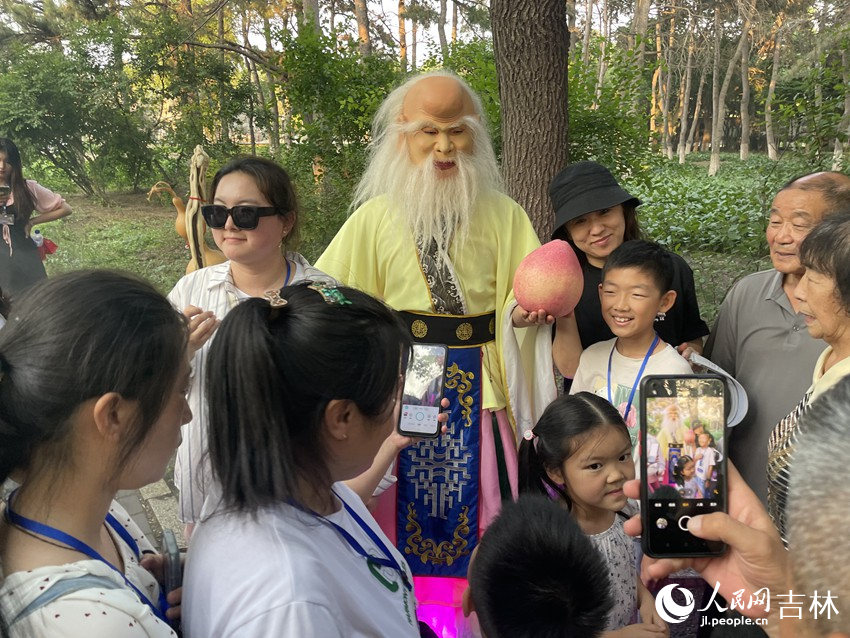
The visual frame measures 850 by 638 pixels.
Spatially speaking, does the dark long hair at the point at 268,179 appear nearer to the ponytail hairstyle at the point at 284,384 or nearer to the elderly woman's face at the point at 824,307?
the ponytail hairstyle at the point at 284,384

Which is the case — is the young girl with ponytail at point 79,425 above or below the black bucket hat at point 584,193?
below

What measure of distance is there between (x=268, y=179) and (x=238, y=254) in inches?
12.2

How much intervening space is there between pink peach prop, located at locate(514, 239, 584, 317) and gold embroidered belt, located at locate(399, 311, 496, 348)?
34cm

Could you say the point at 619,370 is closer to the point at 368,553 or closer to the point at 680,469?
the point at 680,469

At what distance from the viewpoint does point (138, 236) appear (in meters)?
7.69

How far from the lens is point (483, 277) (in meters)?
2.66

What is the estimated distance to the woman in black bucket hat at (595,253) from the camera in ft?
8.45

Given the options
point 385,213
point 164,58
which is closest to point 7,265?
point 385,213

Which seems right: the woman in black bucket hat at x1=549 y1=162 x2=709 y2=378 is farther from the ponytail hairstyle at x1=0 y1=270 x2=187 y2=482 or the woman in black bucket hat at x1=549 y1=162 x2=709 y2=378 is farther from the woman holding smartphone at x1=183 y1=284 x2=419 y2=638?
the ponytail hairstyle at x1=0 y1=270 x2=187 y2=482

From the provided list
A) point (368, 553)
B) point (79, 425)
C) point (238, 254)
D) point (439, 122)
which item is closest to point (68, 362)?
point (79, 425)

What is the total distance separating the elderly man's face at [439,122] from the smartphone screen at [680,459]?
4.72ft

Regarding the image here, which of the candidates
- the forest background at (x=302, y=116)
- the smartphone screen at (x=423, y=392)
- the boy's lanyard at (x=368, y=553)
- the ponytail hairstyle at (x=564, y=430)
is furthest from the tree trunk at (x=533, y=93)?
the boy's lanyard at (x=368, y=553)

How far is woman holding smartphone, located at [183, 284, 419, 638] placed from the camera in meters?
1.00

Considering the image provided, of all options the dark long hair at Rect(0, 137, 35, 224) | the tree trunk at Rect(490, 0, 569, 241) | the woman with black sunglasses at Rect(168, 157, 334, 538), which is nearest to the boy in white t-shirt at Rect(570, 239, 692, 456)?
the woman with black sunglasses at Rect(168, 157, 334, 538)
